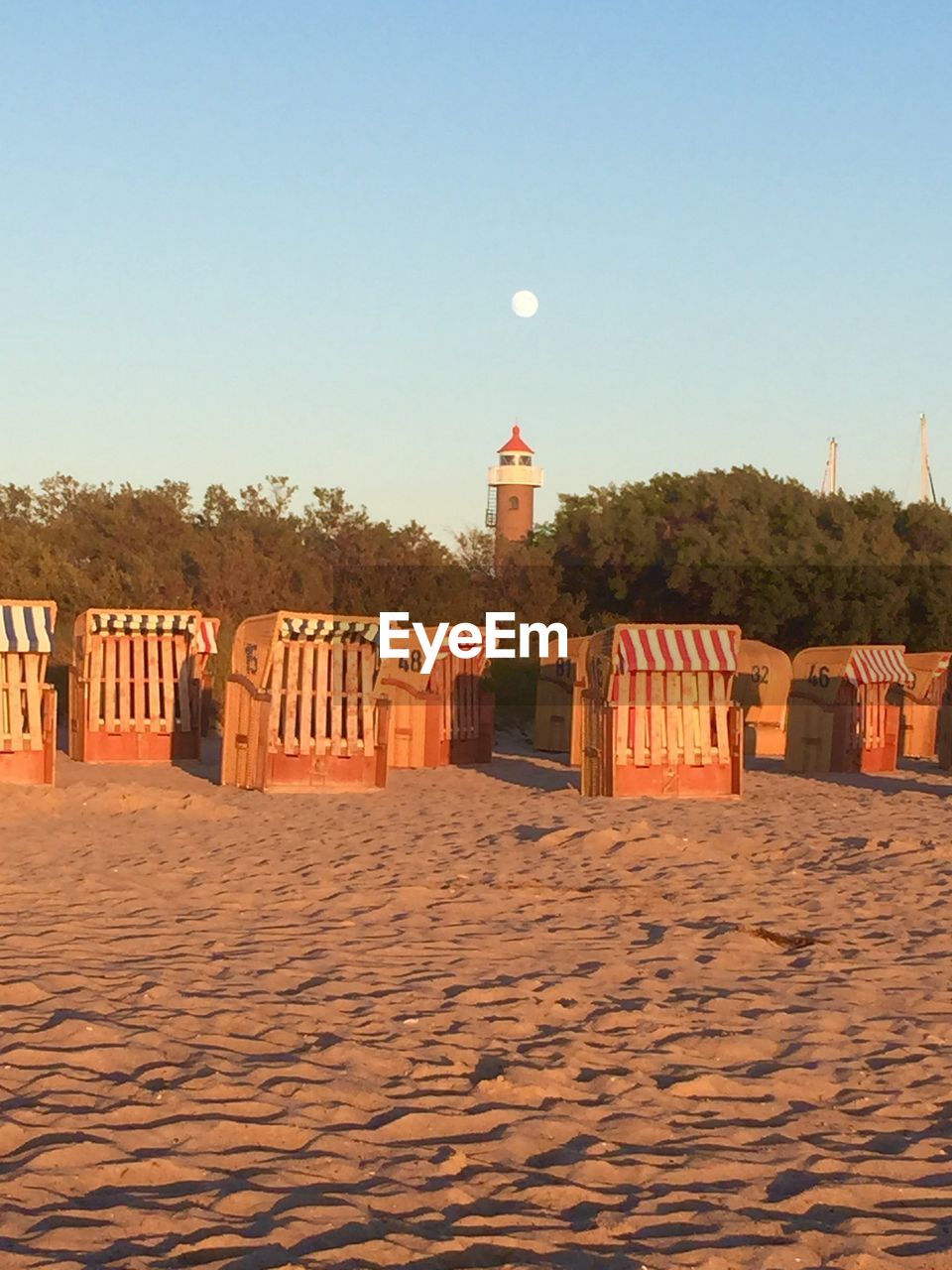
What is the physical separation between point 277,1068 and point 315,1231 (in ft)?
5.15

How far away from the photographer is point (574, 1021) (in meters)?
6.73

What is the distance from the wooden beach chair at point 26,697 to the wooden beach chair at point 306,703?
6.42 ft

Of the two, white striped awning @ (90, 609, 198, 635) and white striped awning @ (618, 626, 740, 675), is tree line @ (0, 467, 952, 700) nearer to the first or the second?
white striped awning @ (90, 609, 198, 635)

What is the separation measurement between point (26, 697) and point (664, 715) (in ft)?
21.9

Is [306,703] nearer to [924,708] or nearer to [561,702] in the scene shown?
[561,702]

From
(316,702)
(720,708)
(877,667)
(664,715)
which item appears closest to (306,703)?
(316,702)

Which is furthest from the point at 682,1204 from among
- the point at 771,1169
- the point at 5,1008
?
the point at 5,1008

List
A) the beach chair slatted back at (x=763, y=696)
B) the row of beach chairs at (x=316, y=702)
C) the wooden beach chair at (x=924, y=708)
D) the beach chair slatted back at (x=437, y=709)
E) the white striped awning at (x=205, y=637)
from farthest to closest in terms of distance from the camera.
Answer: the wooden beach chair at (x=924, y=708) < the beach chair slatted back at (x=763, y=696) < the white striped awning at (x=205, y=637) < the beach chair slatted back at (x=437, y=709) < the row of beach chairs at (x=316, y=702)

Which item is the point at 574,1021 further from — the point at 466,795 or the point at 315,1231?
the point at 466,795

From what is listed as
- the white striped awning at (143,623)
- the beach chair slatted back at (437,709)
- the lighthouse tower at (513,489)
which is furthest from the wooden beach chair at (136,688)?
the lighthouse tower at (513,489)

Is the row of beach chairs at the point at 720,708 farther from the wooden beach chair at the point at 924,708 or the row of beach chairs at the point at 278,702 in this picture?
the row of beach chairs at the point at 278,702

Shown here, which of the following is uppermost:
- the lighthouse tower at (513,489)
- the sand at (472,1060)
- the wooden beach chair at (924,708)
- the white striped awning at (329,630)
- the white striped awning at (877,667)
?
the lighthouse tower at (513,489)

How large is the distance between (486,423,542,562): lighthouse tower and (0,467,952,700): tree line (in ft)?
79.8

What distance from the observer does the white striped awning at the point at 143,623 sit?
20.6 meters
